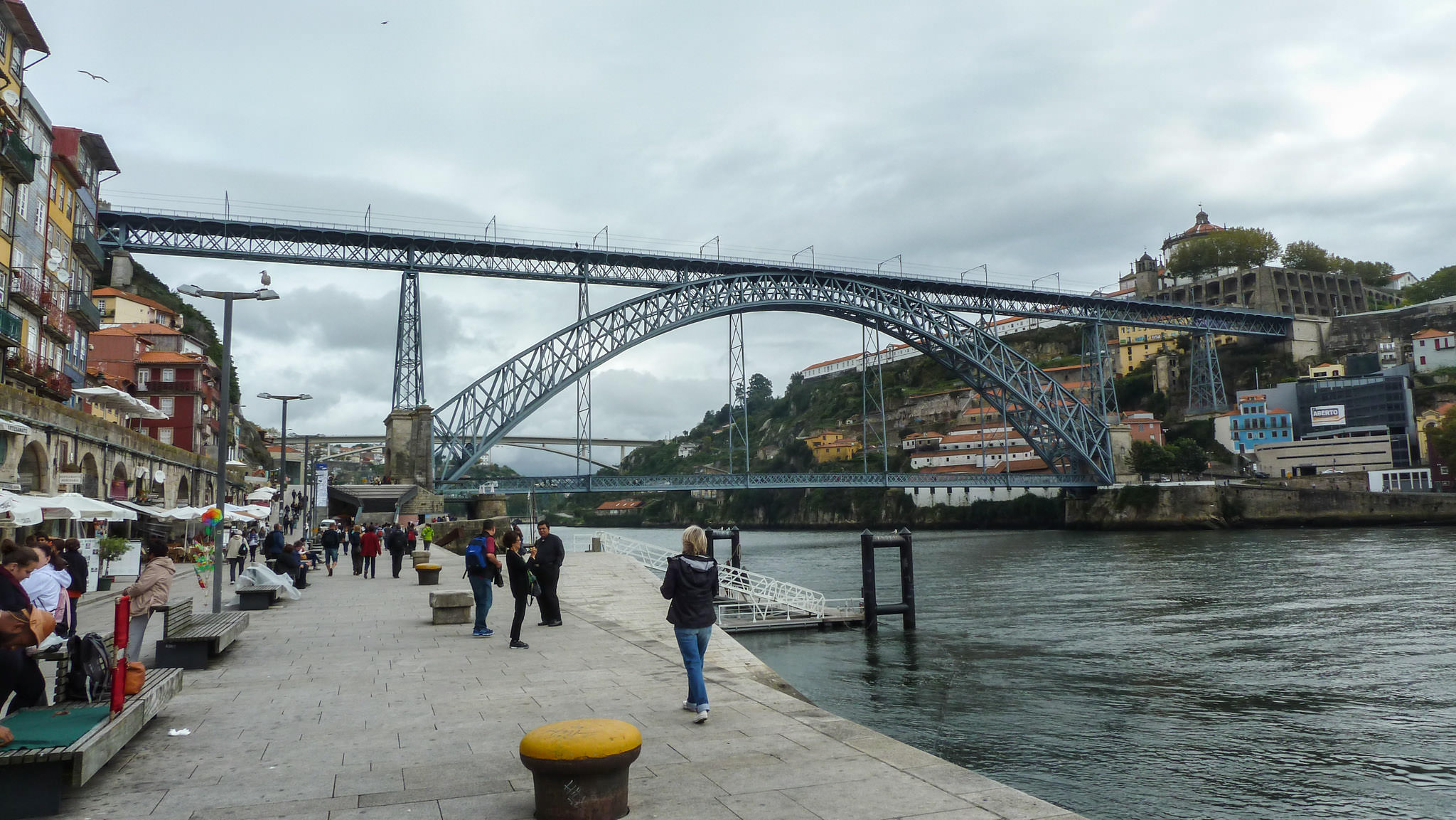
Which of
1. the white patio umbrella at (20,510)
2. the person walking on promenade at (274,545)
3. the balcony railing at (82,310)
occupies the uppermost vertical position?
the balcony railing at (82,310)

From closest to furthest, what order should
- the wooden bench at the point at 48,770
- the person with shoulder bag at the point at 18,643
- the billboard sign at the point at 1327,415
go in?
the wooden bench at the point at 48,770 → the person with shoulder bag at the point at 18,643 → the billboard sign at the point at 1327,415

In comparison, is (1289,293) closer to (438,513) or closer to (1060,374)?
(1060,374)

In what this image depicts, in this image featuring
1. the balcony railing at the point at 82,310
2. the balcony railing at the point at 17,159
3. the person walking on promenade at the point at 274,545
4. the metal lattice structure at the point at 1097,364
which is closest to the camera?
the person walking on promenade at the point at 274,545

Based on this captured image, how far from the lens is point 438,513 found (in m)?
49.0

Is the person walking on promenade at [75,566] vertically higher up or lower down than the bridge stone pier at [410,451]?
lower down

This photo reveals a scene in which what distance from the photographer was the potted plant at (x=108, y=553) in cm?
2066

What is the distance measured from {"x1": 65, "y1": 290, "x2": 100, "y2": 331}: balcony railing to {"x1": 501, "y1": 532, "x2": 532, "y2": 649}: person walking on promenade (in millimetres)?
30149

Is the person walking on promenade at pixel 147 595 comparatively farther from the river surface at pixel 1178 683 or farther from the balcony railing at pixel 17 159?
the balcony railing at pixel 17 159

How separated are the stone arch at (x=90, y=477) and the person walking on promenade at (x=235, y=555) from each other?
3.70 metres

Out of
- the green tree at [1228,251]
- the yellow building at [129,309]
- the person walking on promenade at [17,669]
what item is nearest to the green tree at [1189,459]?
the green tree at [1228,251]

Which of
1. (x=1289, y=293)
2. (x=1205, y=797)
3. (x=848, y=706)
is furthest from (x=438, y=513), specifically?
(x=1289, y=293)

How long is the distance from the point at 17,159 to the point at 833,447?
91908 mm

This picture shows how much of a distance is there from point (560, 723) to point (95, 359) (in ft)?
188

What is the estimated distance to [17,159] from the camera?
2545cm
